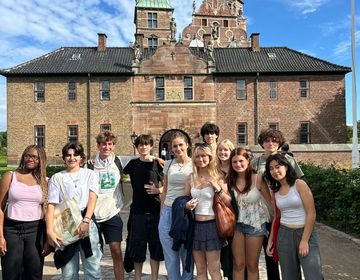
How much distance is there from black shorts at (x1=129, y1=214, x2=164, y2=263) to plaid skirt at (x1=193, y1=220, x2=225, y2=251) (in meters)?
0.90

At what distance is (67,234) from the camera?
4172mm

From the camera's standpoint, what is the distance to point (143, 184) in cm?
485

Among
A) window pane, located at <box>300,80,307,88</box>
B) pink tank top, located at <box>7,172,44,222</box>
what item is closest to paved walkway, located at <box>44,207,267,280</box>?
pink tank top, located at <box>7,172,44,222</box>

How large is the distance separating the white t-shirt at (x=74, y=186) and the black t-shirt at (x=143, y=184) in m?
0.64

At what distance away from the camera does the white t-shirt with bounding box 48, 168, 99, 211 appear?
13.8 ft

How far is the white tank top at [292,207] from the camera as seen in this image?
390 centimetres

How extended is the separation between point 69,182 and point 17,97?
26.1 meters

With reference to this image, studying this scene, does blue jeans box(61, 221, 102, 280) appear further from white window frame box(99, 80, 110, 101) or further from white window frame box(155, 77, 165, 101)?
white window frame box(99, 80, 110, 101)

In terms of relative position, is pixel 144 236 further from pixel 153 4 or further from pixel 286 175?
pixel 153 4

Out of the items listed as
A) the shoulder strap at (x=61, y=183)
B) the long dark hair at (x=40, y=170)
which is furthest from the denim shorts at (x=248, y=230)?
the long dark hair at (x=40, y=170)

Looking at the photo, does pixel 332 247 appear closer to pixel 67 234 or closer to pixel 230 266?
pixel 230 266

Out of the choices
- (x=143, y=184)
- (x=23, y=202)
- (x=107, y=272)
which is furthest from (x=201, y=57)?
(x=23, y=202)

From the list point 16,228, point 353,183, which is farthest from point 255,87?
point 16,228

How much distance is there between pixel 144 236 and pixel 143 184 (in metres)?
0.71
